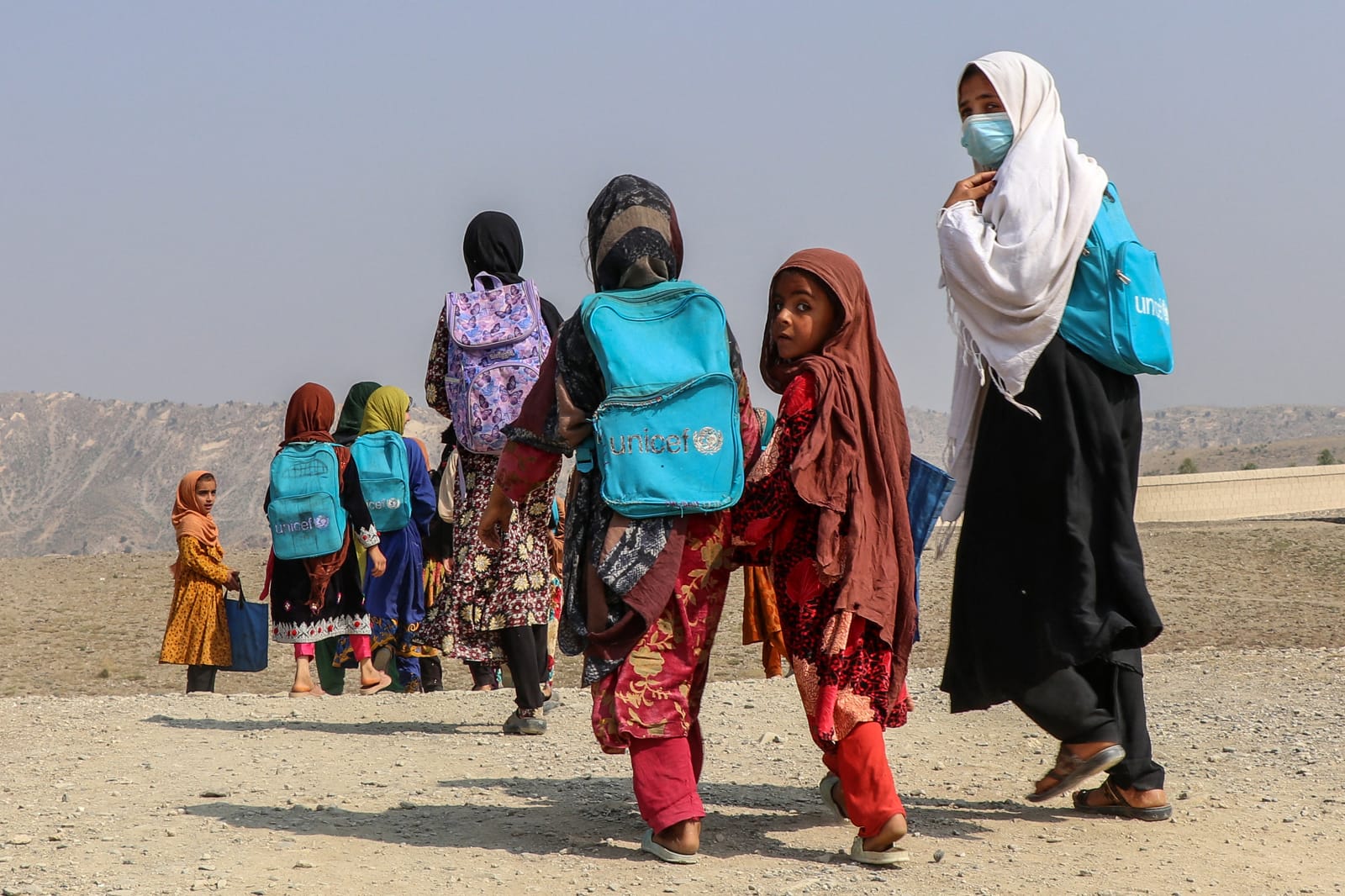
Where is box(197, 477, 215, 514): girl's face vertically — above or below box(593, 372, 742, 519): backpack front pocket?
below

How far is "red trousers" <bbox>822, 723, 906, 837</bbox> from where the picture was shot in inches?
143

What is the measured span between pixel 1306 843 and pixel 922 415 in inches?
5532

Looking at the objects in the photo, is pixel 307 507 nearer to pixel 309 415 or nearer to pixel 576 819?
pixel 309 415

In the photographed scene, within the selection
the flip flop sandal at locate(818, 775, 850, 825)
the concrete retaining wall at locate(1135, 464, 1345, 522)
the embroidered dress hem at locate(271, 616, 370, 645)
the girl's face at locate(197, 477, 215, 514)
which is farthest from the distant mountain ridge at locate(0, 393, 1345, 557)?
the flip flop sandal at locate(818, 775, 850, 825)

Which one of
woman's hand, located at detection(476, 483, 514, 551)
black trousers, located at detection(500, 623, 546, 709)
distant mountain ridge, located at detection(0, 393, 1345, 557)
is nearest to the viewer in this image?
woman's hand, located at detection(476, 483, 514, 551)

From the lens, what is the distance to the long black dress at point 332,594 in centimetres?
798

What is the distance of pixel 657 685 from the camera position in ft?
12.3

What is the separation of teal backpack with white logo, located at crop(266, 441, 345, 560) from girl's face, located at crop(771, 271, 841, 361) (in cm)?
454

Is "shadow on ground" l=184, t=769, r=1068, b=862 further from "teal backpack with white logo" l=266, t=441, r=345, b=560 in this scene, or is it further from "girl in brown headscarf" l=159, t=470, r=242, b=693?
"girl in brown headscarf" l=159, t=470, r=242, b=693

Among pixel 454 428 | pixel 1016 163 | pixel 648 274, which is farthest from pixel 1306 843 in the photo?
pixel 454 428

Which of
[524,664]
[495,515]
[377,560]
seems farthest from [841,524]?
[377,560]

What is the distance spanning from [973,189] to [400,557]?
16.7ft

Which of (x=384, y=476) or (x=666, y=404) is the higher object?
(x=666, y=404)

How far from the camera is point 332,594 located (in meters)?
8.13
